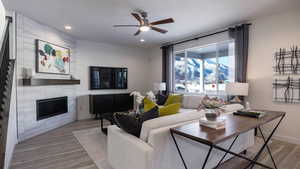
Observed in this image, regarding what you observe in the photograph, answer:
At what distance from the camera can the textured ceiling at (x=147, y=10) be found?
9.38 ft

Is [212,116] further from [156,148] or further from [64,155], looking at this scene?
[64,155]

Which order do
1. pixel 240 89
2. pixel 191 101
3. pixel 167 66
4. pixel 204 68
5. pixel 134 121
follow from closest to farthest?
1. pixel 134 121
2. pixel 240 89
3. pixel 191 101
4. pixel 204 68
5. pixel 167 66

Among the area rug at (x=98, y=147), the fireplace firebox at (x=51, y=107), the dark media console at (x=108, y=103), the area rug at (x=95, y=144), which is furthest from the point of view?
the dark media console at (x=108, y=103)

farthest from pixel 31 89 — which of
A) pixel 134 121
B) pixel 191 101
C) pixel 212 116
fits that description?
pixel 191 101

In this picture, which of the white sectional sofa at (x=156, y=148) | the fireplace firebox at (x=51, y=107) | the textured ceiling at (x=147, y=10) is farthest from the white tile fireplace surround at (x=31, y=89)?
the white sectional sofa at (x=156, y=148)


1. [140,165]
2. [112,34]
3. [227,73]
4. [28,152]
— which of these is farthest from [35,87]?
[227,73]

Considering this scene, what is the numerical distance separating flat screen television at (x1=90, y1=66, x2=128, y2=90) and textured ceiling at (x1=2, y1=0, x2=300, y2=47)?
5.75 feet

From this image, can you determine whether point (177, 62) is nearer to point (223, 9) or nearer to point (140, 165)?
point (223, 9)

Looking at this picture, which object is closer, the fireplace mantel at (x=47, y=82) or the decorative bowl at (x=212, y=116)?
the decorative bowl at (x=212, y=116)

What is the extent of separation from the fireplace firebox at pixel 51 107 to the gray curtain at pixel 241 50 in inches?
189

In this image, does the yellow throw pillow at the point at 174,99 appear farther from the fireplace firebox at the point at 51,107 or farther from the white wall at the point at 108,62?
the fireplace firebox at the point at 51,107

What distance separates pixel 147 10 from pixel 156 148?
264cm

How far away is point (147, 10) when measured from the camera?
3131mm

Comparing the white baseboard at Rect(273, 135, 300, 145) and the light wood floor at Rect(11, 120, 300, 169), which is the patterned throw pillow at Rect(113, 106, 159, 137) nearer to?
the light wood floor at Rect(11, 120, 300, 169)
